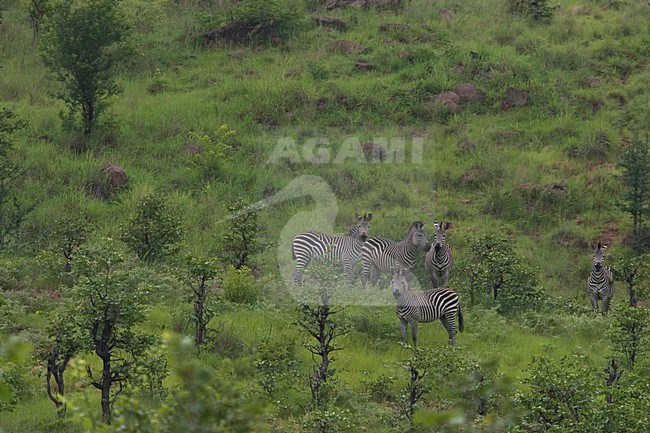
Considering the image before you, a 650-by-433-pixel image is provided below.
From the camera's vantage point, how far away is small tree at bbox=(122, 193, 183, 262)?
16.3 m

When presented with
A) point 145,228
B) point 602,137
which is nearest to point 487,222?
point 602,137

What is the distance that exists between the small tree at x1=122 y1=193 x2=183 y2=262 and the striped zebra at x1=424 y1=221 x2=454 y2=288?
4.18m

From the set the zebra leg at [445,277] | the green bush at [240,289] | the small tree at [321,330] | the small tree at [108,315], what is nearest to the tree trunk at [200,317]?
the small tree at [321,330]

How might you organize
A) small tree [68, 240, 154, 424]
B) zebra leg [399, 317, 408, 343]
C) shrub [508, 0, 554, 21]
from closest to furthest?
small tree [68, 240, 154, 424], zebra leg [399, 317, 408, 343], shrub [508, 0, 554, 21]

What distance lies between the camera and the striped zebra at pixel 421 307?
539 inches

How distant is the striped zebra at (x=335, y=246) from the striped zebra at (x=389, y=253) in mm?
185

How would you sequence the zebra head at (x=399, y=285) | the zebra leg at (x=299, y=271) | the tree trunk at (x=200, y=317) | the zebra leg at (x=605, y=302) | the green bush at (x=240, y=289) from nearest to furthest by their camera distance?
the tree trunk at (x=200, y=317), the zebra head at (x=399, y=285), the green bush at (x=240, y=289), the zebra leg at (x=299, y=271), the zebra leg at (x=605, y=302)

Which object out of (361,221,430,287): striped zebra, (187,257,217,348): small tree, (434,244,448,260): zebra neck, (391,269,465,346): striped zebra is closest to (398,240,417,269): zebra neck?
(361,221,430,287): striped zebra

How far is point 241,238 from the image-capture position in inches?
648

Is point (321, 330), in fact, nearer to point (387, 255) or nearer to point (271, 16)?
point (387, 255)

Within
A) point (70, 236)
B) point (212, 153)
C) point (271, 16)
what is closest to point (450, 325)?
point (70, 236)

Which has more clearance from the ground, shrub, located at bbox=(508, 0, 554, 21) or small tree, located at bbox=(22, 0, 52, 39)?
small tree, located at bbox=(22, 0, 52, 39)

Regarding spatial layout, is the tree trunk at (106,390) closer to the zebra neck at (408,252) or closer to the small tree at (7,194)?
the small tree at (7,194)

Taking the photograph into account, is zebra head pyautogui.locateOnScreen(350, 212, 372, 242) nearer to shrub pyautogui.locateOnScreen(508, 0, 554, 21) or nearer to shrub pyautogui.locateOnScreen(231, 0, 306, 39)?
shrub pyautogui.locateOnScreen(231, 0, 306, 39)
